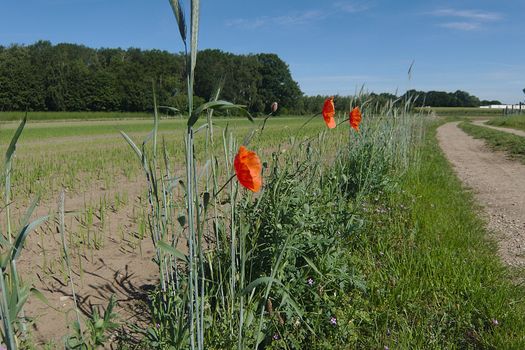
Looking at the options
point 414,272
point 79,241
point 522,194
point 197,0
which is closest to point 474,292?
point 414,272

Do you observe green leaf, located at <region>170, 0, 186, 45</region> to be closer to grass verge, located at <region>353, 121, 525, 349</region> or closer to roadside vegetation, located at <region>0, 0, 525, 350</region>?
roadside vegetation, located at <region>0, 0, 525, 350</region>

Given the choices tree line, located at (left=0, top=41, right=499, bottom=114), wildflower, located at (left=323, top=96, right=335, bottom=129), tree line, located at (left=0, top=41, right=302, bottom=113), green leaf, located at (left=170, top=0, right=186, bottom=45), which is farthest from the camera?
tree line, located at (left=0, top=41, right=302, bottom=113)

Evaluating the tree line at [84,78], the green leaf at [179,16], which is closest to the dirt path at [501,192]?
the green leaf at [179,16]

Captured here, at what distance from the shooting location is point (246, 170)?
1.28m

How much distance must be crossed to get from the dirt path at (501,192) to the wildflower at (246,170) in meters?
2.77

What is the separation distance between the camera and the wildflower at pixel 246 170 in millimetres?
1269

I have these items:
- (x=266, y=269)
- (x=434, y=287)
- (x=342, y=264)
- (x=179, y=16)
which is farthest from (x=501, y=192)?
(x=179, y=16)

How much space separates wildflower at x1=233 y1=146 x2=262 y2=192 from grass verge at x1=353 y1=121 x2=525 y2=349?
1.17 m

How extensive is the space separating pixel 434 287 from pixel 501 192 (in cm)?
451

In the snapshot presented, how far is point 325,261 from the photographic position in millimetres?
2246

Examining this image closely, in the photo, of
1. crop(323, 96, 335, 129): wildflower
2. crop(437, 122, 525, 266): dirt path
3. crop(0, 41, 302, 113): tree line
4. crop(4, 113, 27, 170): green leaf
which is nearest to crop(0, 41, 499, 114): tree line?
crop(0, 41, 302, 113): tree line

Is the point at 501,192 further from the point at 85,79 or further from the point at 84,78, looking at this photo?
the point at 84,78

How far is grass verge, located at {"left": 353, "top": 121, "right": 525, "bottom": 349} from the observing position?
6.78ft

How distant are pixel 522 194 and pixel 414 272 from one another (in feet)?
14.5
